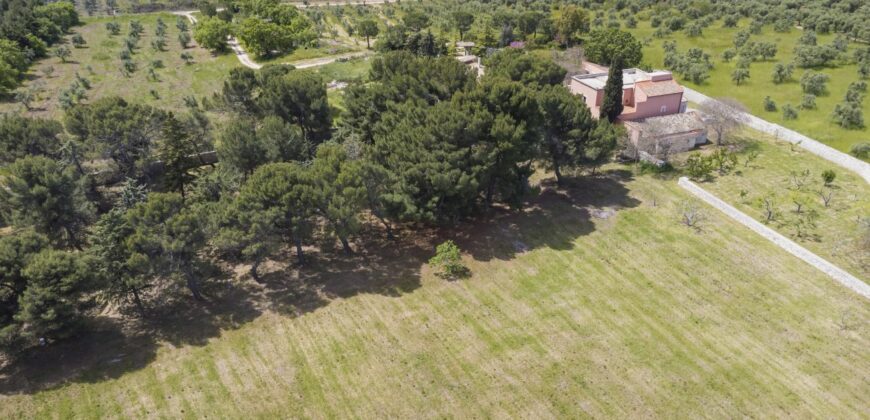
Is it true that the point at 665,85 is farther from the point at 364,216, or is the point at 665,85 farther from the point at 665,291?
the point at 364,216

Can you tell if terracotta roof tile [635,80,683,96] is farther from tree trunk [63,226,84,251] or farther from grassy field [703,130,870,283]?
tree trunk [63,226,84,251]

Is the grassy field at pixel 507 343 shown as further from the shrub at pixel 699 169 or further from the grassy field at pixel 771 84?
the grassy field at pixel 771 84

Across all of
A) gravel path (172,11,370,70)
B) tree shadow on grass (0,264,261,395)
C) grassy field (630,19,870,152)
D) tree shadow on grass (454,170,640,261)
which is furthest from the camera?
gravel path (172,11,370,70)

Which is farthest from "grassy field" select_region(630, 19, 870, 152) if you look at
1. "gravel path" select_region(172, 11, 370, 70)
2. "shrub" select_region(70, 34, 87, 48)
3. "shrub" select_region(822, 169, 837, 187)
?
"shrub" select_region(70, 34, 87, 48)

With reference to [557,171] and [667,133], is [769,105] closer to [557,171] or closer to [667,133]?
[667,133]

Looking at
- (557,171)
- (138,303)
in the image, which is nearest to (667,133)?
(557,171)

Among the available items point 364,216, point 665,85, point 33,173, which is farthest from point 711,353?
point 33,173

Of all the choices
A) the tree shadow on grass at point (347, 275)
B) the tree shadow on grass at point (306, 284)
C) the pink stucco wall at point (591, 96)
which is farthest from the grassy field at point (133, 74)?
the pink stucco wall at point (591, 96)
